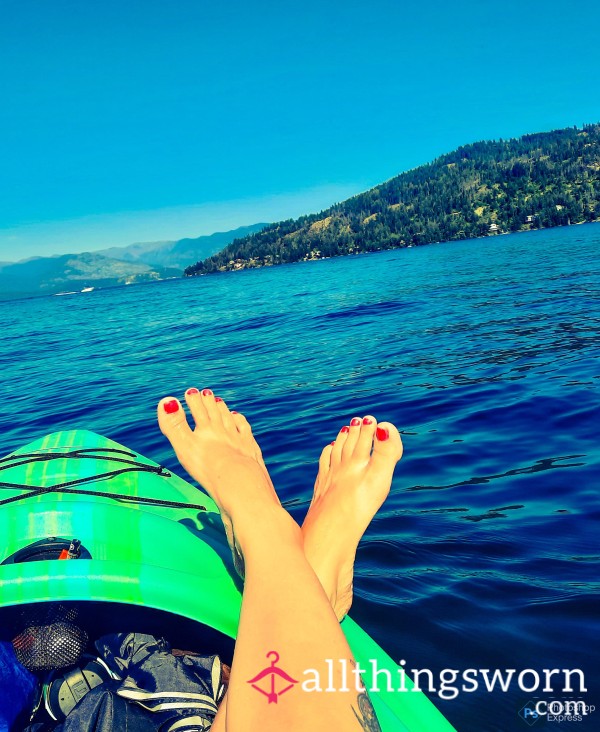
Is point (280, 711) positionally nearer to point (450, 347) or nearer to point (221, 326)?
point (450, 347)

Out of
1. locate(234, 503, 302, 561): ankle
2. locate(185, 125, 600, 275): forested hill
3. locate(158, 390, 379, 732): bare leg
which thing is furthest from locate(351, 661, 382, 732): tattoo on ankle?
locate(185, 125, 600, 275): forested hill

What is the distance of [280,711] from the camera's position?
136cm

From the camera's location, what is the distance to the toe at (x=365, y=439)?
3.20 metres

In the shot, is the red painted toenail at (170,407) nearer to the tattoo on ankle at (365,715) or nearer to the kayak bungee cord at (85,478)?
the kayak bungee cord at (85,478)

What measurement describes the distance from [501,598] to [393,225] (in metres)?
157

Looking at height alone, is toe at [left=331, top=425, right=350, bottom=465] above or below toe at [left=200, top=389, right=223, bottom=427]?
below

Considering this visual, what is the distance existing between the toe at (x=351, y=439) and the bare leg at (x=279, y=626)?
82cm

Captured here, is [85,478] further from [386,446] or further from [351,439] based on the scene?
[386,446]

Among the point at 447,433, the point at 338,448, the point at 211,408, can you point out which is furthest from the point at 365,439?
the point at 447,433

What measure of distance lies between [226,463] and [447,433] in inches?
130

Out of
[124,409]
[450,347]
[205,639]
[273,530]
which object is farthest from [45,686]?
[450,347]

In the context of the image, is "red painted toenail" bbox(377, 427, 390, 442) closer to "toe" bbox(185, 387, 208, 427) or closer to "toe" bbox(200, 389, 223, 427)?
"toe" bbox(200, 389, 223, 427)

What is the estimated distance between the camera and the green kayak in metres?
2.09

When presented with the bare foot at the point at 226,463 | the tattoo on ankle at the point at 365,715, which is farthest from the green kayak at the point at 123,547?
the tattoo on ankle at the point at 365,715
